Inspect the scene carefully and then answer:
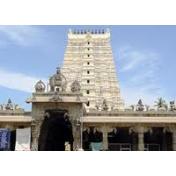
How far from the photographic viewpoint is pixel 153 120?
28328 mm

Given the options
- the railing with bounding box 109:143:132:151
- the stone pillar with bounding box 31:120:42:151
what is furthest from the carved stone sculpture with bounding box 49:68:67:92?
the railing with bounding box 109:143:132:151

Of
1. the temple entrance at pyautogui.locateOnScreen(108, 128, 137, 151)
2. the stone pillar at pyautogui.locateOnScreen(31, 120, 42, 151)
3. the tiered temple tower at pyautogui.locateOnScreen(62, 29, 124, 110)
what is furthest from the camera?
the tiered temple tower at pyautogui.locateOnScreen(62, 29, 124, 110)

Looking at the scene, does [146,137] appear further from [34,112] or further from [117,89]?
[117,89]

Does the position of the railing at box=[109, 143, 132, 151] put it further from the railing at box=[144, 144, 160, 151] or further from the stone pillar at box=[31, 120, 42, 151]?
the stone pillar at box=[31, 120, 42, 151]

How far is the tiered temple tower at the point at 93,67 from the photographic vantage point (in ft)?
159

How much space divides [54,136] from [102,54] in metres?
20.3

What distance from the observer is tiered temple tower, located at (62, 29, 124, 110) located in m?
48.4

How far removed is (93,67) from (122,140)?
786 inches

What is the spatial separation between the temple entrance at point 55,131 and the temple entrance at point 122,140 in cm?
319

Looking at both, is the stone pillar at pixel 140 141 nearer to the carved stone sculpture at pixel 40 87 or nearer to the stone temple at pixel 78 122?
the stone temple at pixel 78 122

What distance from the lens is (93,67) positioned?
169 ft

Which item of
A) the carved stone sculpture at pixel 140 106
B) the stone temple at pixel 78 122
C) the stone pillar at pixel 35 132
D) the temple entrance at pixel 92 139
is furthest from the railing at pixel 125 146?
the stone pillar at pixel 35 132

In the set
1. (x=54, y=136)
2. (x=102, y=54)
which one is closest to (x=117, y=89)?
(x=102, y=54)

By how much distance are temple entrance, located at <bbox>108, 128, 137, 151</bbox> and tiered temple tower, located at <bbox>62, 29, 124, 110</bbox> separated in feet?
45.0
